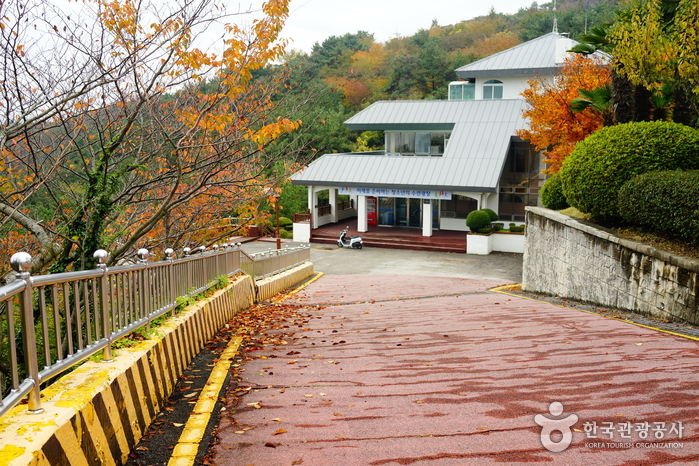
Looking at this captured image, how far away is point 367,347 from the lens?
741cm

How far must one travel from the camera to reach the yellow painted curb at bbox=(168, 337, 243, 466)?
4086mm

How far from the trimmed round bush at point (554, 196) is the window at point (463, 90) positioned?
79.4 ft

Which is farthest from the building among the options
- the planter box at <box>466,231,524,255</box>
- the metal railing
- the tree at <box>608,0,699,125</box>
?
the metal railing

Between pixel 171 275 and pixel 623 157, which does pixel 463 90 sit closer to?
pixel 623 157

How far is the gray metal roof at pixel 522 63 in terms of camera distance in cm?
3553

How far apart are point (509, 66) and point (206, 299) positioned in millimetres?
32539

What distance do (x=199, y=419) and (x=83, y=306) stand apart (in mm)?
2134

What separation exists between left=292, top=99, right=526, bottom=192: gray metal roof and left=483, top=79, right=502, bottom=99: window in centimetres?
345

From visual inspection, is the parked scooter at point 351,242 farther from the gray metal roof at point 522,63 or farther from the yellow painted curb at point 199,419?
the yellow painted curb at point 199,419

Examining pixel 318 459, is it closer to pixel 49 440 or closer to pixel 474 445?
pixel 474 445

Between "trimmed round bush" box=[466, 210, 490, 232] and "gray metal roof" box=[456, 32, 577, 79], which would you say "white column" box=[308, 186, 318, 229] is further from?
"gray metal roof" box=[456, 32, 577, 79]

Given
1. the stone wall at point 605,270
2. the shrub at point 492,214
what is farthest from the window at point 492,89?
the stone wall at point 605,270

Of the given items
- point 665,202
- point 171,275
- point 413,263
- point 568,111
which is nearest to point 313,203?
point 413,263

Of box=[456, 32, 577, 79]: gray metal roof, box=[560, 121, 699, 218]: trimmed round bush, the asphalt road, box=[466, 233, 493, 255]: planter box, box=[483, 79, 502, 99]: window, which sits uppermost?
box=[456, 32, 577, 79]: gray metal roof
